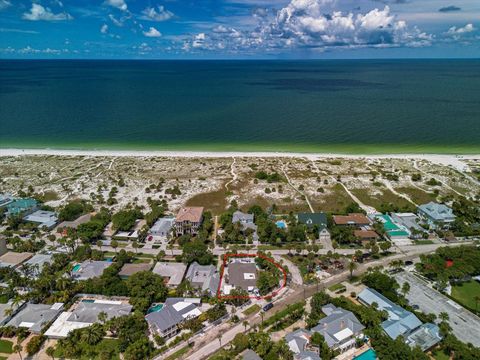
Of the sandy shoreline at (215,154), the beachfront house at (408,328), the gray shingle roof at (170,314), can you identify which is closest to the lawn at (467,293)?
the beachfront house at (408,328)

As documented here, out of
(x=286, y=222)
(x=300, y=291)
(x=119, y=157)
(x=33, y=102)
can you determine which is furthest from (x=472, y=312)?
(x=33, y=102)

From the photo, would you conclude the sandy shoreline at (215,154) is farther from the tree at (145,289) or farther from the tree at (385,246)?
the tree at (145,289)

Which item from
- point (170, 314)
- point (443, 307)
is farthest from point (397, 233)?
point (170, 314)

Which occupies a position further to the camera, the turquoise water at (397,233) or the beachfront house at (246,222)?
the turquoise water at (397,233)

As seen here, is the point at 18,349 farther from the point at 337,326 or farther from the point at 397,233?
the point at 397,233

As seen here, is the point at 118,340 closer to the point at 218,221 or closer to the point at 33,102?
the point at 218,221

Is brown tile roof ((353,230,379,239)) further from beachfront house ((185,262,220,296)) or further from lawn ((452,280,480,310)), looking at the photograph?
beachfront house ((185,262,220,296))
